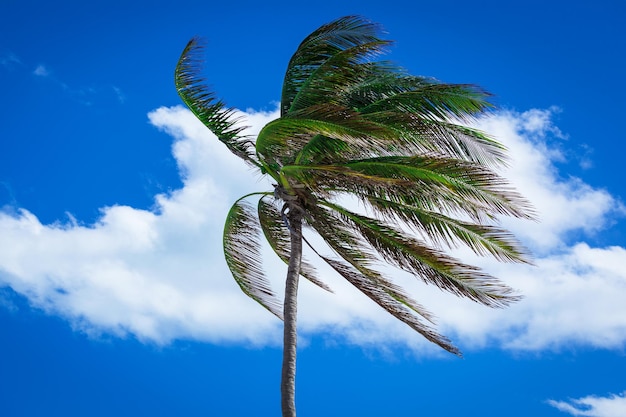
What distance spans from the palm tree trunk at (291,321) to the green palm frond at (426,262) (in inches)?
28.0

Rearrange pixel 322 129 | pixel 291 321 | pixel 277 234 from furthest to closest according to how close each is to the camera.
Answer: pixel 277 234
pixel 291 321
pixel 322 129

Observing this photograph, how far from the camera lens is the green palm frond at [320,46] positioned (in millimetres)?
13398

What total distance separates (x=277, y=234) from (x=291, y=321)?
7.41 ft

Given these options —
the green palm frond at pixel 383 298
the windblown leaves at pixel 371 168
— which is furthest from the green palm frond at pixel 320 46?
the green palm frond at pixel 383 298

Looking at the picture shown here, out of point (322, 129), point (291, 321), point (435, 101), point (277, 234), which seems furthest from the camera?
point (277, 234)

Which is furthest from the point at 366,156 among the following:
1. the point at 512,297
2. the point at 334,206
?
the point at 512,297

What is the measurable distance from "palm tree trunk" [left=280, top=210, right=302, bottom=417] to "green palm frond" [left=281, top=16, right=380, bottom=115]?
219 centimetres

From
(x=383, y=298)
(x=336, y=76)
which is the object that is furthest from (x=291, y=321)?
(x=336, y=76)

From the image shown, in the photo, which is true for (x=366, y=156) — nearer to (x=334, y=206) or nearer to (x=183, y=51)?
(x=334, y=206)

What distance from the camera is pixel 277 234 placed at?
14203 millimetres

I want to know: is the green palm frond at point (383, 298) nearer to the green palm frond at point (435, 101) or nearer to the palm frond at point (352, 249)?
the palm frond at point (352, 249)

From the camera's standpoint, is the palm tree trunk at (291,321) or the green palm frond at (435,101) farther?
the green palm frond at (435,101)

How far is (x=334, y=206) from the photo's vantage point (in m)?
12.9

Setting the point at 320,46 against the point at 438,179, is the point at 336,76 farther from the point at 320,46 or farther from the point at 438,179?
the point at 438,179
